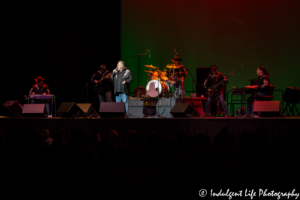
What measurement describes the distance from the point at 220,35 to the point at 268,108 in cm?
588

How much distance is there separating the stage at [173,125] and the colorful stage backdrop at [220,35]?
5.75m

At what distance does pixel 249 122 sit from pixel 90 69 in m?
7.66

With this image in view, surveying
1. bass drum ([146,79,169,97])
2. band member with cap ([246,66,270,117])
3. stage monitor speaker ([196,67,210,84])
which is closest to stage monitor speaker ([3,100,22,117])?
bass drum ([146,79,169,97])

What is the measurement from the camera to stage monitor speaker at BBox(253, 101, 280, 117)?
742cm

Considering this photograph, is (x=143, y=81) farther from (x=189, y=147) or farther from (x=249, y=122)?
(x=189, y=147)

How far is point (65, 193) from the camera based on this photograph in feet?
5.77

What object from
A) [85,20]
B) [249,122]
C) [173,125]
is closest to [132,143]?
[173,125]

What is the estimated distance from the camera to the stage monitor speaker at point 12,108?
833cm

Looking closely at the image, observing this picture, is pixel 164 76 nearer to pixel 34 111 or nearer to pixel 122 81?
pixel 122 81

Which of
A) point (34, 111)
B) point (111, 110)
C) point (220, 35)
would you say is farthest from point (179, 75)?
point (34, 111)

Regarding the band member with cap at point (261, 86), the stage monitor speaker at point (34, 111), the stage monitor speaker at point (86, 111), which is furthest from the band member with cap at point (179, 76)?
the stage monitor speaker at point (34, 111)

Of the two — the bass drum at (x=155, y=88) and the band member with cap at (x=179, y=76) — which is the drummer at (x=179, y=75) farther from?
the bass drum at (x=155, y=88)

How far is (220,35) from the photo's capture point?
1257 centimetres

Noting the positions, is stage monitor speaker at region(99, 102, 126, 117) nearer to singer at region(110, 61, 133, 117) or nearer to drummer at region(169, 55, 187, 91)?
singer at region(110, 61, 133, 117)
